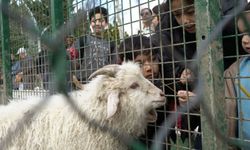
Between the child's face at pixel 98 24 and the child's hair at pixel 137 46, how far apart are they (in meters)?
0.33

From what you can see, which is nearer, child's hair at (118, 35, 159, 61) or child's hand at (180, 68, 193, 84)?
child's hand at (180, 68, 193, 84)

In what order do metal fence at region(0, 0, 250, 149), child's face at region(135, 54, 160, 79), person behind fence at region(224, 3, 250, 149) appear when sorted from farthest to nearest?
child's face at region(135, 54, 160, 79), person behind fence at region(224, 3, 250, 149), metal fence at region(0, 0, 250, 149)

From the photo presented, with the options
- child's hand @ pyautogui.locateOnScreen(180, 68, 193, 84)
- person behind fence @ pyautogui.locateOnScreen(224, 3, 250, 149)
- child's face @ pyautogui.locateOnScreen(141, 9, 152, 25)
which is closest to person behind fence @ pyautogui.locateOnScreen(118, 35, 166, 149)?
child's face @ pyautogui.locateOnScreen(141, 9, 152, 25)

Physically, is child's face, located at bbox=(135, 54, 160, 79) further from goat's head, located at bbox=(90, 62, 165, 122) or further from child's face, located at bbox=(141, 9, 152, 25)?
child's face, located at bbox=(141, 9, 152, 25)

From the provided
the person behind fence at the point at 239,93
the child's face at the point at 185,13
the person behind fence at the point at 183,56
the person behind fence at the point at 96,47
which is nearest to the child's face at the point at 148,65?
the person behind fence at the point at 183,56

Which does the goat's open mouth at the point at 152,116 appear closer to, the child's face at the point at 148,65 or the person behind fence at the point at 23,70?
the child's face at the point at 148,65

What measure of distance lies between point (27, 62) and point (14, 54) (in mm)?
481

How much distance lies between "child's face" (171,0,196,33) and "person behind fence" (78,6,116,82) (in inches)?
34.6

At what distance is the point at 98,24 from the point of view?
345 centimetres

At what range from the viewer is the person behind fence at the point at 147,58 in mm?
2859

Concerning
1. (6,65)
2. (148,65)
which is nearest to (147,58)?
(148,65)

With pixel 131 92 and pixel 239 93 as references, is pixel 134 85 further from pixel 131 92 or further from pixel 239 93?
pixel 239 93

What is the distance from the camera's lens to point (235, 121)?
2.31m

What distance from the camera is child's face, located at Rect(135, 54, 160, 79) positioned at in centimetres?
292
